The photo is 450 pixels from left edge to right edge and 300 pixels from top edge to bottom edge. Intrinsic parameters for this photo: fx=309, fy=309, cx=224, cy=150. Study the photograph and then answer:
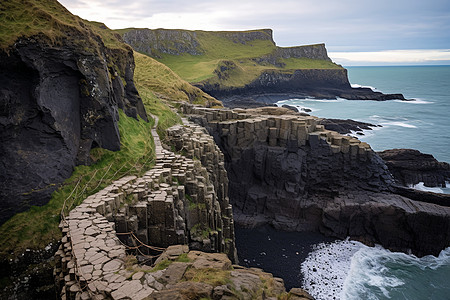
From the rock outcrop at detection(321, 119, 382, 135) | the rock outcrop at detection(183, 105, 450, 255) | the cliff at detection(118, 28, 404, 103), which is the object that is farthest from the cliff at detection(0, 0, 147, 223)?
the cliff at detection(118, 28, 404, 103)

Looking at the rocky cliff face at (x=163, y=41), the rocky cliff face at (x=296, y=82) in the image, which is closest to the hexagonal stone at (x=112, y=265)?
the rocky cliff face at (x=296, y=82)

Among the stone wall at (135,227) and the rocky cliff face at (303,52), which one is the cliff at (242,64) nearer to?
the rocky cliff face at (303,52)

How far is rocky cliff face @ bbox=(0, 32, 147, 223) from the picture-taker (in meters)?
12.4

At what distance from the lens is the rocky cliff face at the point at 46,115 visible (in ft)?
40.8

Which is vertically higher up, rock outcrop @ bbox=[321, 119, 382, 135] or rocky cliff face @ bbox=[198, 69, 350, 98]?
rocky cliff face @ bbox=[198, 69, 350, 98]

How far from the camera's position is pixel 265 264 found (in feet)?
77.0

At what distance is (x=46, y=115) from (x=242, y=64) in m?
108

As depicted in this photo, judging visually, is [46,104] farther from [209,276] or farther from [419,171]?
[419,171]

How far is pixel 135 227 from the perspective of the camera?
516 inches

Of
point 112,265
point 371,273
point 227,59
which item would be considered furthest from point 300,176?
point 227,59

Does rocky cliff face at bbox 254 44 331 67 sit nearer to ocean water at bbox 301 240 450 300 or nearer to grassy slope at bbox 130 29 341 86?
grassy slope at bbox 130 29 341 86

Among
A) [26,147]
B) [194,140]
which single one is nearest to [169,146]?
[194,140]

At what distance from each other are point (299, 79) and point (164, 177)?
367ft

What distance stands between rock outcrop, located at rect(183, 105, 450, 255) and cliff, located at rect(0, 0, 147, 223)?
16.1 metres
